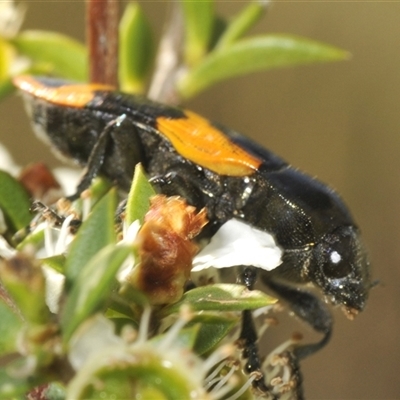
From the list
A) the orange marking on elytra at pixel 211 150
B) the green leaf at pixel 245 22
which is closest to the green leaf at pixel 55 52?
the green leaf at pixel 245 22

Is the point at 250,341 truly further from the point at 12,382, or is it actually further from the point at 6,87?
the point at 6,87

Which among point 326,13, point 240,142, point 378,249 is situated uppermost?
point 326,13

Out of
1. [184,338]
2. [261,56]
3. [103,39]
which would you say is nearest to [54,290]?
[184,338]

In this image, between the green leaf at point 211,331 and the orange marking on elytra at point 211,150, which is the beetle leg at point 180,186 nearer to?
the orange marking on elytra at point 211,150

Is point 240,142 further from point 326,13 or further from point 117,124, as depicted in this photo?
point 326,13

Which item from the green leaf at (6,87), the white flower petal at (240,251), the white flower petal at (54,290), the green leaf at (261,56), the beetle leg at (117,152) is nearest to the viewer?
the white flower petal at (54,290)

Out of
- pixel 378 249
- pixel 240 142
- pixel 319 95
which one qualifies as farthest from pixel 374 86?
pixel 240 142

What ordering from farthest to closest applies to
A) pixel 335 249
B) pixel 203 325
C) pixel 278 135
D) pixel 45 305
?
pixel 278 135, pixel 335 249, pixel 203 325, pixel 45 305
